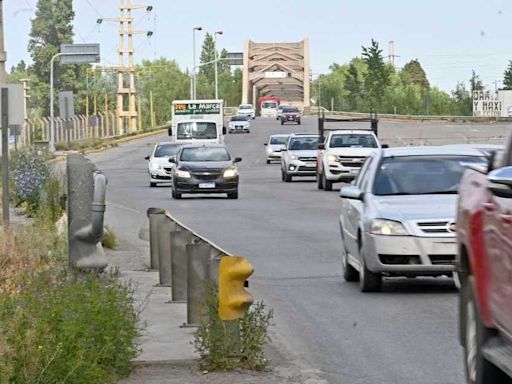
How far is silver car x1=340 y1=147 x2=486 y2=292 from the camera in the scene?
1508 centimetres

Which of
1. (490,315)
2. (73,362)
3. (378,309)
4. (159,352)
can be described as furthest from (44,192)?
(490,315)

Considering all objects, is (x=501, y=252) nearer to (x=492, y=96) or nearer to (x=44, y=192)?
(x=44, y=192)

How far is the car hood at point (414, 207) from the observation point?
15172mm

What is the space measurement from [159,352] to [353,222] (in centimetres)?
550

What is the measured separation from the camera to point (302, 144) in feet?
169

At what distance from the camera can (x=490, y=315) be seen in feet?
27.0

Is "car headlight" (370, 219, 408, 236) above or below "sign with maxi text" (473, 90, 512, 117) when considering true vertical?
above

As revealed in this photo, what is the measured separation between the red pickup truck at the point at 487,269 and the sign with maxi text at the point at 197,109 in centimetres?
5575

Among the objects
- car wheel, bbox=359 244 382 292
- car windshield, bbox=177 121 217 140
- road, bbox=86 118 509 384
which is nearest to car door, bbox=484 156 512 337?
road, bbox=86 118 509 384

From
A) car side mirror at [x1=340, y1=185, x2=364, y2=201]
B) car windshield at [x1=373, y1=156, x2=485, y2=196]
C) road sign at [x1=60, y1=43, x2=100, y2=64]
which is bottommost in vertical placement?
car side mirror at [x1=340, y1=185, x2=364, y2=201]

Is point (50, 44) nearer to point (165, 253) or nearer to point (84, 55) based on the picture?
point (84, 55)

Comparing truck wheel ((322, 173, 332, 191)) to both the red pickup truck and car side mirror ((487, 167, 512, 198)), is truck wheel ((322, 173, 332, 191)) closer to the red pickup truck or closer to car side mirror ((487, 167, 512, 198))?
the red pickup truck

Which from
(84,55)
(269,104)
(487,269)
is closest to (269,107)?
(269,104)

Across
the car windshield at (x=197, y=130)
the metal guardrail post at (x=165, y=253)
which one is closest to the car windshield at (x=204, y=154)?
the car windshield at (x=197, y=130)
